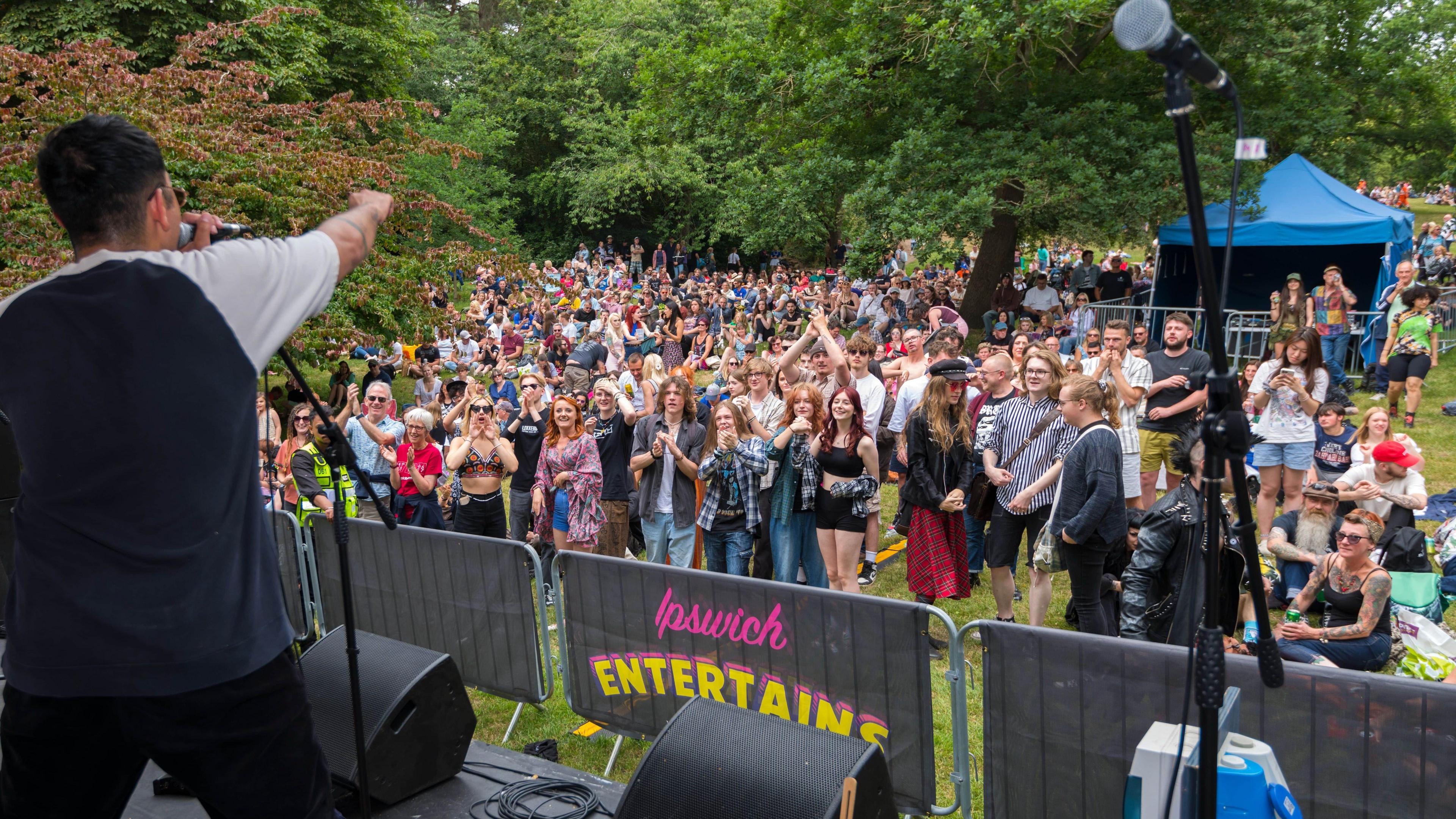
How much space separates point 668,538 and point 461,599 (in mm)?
1902

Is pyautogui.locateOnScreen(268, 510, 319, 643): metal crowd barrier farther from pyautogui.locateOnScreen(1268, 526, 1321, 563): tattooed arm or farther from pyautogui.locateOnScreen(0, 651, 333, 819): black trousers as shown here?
pyautogui.locateOnScreen(1268, 526, 1321, 563): tattooed arm

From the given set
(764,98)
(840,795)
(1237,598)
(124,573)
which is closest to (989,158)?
(764,98)

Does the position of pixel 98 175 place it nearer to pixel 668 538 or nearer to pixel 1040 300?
pixel 668 538

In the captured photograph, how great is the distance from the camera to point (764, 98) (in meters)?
17.1

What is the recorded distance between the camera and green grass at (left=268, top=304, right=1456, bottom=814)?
16.7 feet

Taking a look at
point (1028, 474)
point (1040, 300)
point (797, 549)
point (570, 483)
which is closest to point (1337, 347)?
point (1040, 300)

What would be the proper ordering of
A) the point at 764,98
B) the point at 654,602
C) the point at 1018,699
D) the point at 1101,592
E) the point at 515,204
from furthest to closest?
the point at 515,204 → the point at 764,98 → the point at 1101,592 → the point at 654,602 → the point at 1018,699

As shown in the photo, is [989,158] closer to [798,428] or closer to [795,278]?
[798,428]

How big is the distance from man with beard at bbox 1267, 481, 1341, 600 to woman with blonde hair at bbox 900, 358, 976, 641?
2.05 m

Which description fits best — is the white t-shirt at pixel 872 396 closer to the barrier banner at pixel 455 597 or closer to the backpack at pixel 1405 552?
the barrier banner at pixel 455 597

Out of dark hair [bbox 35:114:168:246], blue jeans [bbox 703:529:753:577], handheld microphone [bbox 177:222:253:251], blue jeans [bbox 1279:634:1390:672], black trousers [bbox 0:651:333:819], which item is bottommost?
blue jeans [bbox 1279:634:1390:672]

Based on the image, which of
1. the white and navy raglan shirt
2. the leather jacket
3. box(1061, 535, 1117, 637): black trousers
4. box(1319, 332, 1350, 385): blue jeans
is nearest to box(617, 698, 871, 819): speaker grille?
the white and navy raglan shirt

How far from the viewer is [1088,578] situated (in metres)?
5.76

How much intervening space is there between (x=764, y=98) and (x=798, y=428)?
11.9 meters
